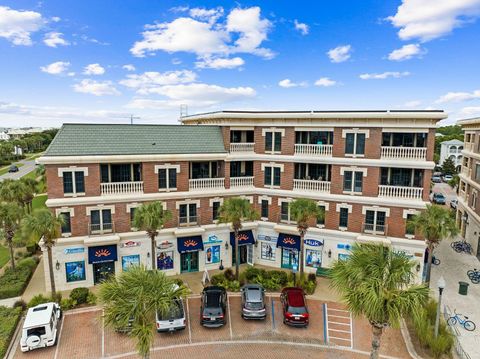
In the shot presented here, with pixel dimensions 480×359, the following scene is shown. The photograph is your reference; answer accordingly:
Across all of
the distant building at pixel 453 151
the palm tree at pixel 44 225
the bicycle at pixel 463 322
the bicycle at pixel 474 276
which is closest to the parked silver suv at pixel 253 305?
the bicycle at pixel 463 322

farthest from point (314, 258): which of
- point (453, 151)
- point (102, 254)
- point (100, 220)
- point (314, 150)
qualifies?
point (453, 151)

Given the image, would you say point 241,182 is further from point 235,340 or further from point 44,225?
point 44,225

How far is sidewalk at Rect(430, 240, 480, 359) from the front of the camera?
22.0 m

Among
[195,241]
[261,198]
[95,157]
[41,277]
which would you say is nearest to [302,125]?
[261,198]

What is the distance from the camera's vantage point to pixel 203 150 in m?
31.8

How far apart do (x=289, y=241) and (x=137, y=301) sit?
18252 millimetres

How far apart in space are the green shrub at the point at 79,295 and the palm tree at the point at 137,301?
10.2 m

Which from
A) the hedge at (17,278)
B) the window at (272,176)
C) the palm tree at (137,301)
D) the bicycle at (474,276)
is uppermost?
the window at (272,176)

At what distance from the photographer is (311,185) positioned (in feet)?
103

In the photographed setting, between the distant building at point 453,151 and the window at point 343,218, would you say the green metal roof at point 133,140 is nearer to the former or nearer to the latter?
the window at point 343,218

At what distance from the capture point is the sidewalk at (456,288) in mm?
21984

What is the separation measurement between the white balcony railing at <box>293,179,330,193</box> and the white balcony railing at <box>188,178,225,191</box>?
717 centimetres

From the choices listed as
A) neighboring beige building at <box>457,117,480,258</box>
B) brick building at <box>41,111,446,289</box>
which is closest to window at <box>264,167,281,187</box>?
brick building at <box>41,111,446,289</box>

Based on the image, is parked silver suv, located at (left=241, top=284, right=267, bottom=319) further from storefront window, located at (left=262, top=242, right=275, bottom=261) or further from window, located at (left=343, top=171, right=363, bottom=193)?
window, located at (left=343, top=171, right=363, bottom=193)
